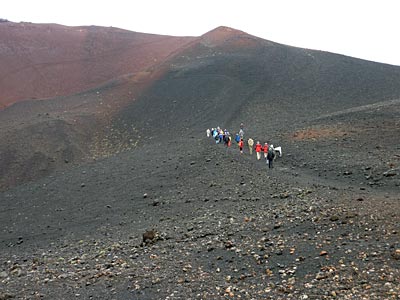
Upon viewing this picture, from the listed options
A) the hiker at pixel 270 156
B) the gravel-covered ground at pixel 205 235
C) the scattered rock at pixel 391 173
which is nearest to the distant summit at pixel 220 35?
the gravel-covered ground at pixel 205 235

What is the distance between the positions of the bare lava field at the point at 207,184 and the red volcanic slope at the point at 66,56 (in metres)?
2.20

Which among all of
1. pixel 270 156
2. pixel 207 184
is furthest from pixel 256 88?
pixel 207 184

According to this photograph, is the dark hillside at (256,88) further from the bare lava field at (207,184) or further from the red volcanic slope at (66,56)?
the red volcanic slope at (66,56)

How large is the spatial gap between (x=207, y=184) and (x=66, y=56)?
32.0 m

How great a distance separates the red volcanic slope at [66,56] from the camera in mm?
37312

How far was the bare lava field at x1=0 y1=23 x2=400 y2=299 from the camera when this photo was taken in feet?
27.9

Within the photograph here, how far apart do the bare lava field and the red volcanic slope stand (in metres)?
2.20

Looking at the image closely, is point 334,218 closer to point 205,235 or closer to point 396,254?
point 396,254

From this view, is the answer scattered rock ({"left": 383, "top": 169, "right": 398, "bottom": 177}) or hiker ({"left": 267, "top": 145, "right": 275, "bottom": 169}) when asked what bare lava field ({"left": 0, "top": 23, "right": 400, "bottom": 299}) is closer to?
scattered rock ({"left": 383, "top": 169, "right": 398, "bottom": 177})

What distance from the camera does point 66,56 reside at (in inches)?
1686

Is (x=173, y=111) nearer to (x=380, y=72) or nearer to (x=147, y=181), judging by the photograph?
(x=147, y=181)

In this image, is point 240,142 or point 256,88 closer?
point 240,142

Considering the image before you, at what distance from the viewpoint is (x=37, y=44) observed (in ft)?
144

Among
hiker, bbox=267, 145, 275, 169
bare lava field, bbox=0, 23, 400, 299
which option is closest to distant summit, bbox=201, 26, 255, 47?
bare lava field, bbox=0, 23, 400, 299
